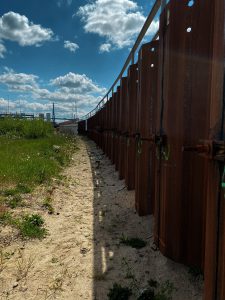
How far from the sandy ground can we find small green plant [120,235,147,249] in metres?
0.07

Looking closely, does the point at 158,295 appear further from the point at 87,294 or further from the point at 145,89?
the point at 145,89

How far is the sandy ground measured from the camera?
2.81m

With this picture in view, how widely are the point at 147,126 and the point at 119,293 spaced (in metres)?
2.60

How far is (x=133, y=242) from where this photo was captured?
371 centimetres

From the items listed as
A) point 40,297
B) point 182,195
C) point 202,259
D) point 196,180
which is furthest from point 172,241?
point 40,297

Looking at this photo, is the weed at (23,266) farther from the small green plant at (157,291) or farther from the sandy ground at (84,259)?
the small green plant at (157,291)

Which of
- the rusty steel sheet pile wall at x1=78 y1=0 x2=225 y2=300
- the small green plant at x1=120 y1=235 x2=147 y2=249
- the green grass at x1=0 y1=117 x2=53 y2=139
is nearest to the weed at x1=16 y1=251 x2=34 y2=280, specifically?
the small green plant at x1=120 y1=235 x2=147 y2=249

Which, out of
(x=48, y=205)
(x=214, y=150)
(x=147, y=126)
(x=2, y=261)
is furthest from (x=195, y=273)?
(x=48, y=205)

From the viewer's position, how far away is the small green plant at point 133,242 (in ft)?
11.8

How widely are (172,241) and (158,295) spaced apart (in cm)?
62

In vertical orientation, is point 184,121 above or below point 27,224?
above

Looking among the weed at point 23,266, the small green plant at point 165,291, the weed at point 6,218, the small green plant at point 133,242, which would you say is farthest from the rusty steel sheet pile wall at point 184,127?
the weed at point 6,218

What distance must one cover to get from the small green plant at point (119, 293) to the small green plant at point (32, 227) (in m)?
1.68

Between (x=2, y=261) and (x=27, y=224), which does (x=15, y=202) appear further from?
(x=2, y=261)
